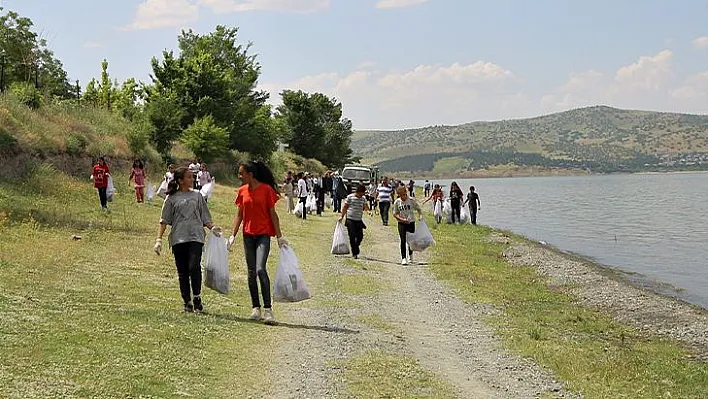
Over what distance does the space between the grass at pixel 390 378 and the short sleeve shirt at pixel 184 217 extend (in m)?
2.69

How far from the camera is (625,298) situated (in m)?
17.8

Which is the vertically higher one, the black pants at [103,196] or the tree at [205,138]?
the tree at [205,138]

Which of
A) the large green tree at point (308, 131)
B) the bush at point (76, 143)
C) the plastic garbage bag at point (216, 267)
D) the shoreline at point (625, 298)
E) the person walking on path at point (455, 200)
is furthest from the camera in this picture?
the large green tree at point (308, 131)

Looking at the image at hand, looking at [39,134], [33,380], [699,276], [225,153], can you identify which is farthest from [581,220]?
[33,380]

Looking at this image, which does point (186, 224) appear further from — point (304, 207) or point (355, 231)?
point (304, 207)

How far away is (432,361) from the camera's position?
355 inches

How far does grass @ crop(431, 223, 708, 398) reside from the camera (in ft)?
29.2

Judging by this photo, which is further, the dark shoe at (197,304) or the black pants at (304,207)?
the black pants at (304,207)

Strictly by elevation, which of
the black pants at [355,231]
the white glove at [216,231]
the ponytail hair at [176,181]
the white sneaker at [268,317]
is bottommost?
the white sneaker at [268,317]

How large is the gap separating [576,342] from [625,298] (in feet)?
23.2

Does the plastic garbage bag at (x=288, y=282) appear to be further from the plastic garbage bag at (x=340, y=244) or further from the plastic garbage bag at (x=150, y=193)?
the plastic garbage bag at (x=150, y=193)

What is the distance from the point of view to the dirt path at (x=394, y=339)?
7.96m

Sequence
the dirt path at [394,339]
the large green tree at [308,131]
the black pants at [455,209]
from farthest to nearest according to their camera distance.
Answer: the large green tree at [308,131]
the black pants at [455,209]
the dirt path at [394,339]

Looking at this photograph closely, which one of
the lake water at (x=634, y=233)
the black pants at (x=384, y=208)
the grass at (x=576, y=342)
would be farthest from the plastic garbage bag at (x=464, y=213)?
the grass at (x=576, y=342)
